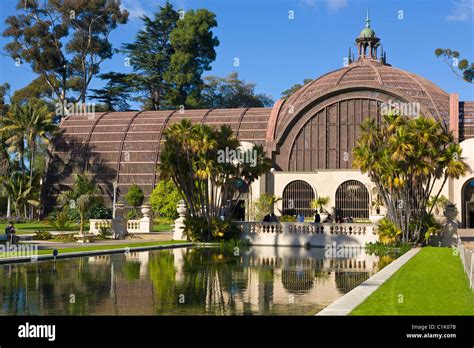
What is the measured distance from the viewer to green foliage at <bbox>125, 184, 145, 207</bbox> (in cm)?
6344

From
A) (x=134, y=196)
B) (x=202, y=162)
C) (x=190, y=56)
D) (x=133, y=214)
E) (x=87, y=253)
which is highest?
(x=190, y=56)

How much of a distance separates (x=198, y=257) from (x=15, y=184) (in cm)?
3792

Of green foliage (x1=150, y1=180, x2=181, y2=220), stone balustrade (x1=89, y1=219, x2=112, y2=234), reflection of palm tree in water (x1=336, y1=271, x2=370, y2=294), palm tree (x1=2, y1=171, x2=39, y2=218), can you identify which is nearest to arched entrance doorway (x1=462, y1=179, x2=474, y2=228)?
green foliage (x1=150, y1=180, x2=181, y2=220)

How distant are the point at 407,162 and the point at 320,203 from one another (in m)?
21.9

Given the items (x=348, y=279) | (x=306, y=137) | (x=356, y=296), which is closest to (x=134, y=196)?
(x=306, y=137)

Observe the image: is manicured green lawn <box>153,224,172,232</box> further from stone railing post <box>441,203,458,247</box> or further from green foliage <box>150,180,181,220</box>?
stone railing post <box>441,203,458,247</box>

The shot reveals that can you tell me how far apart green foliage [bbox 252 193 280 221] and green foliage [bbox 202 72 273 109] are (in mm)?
51063

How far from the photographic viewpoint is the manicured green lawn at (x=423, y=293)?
1311 centimetres

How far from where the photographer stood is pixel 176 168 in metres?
38.5

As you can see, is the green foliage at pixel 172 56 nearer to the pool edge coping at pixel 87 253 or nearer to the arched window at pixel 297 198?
the arched window at pixel 297 198

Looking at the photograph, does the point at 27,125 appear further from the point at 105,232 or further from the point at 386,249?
the point at 386,249

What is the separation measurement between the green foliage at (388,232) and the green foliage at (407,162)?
1.45 ft

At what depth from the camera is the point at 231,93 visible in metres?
111
